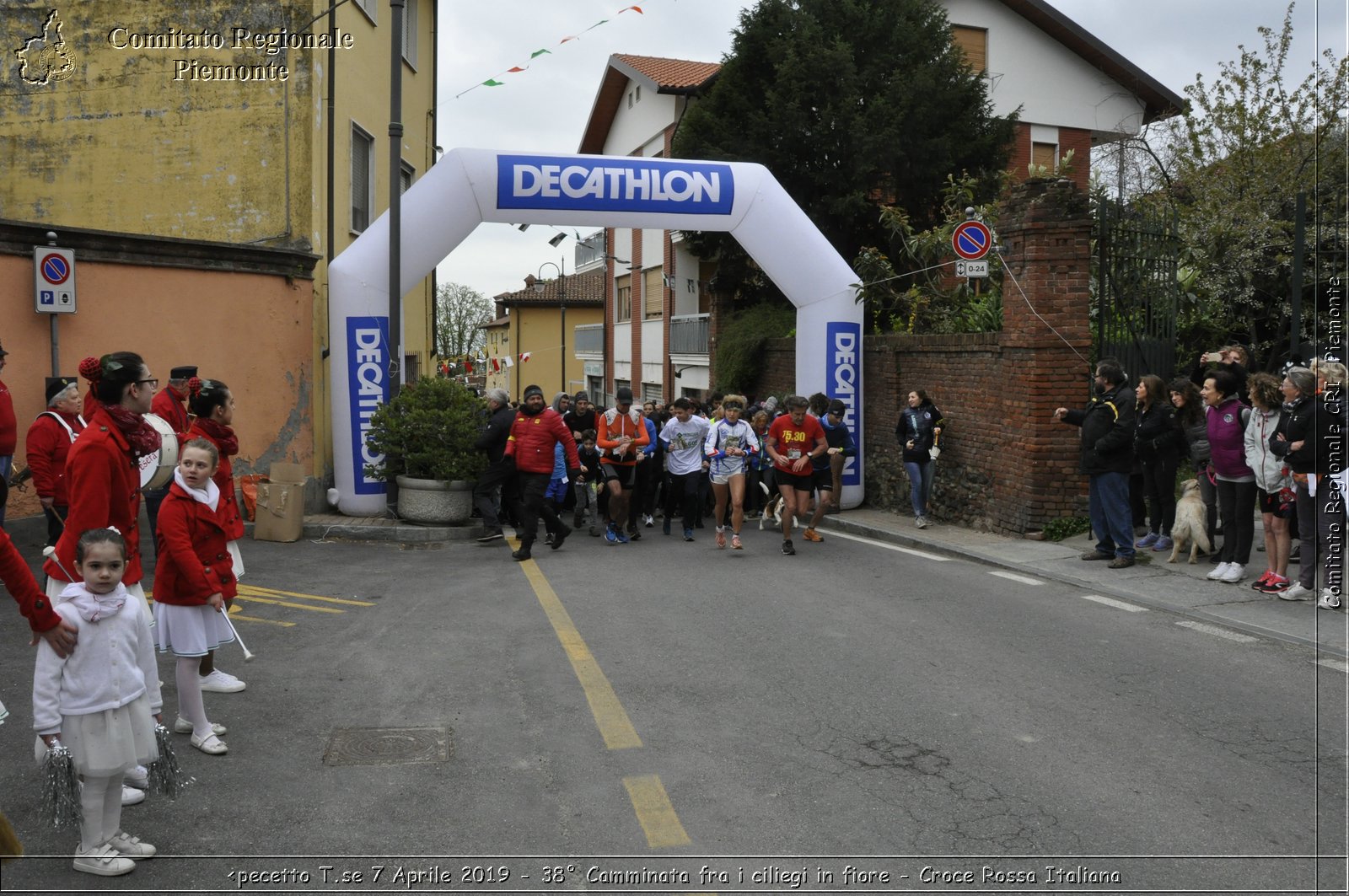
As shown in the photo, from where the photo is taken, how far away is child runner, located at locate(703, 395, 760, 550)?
12844mm

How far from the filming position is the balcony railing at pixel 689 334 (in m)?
30.2

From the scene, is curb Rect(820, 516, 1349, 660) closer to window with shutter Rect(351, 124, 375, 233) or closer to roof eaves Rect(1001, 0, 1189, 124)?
window with shutter Rect(351, 124, 375, 233)

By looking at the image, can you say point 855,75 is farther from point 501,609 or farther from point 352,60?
point 501,609

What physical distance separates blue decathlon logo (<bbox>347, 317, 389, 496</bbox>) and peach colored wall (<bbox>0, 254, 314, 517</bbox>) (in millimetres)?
911

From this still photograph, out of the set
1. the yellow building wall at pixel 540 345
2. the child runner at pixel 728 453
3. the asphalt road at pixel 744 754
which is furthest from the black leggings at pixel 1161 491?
the yellow building wall at pixel 540 345

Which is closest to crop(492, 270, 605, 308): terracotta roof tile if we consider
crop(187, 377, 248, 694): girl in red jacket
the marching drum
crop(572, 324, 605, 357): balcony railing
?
crop(572, 324, 605, 357): balcony railing

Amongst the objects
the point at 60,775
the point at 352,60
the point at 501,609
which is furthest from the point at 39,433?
the point at 352,60

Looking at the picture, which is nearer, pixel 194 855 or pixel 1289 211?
pixel 194 855

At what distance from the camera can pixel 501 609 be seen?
8953mm

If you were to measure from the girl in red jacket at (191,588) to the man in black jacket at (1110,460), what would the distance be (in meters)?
A: 8.03

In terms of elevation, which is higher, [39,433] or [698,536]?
[39,433]

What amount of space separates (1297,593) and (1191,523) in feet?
5.27

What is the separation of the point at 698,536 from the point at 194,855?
10.0 meters

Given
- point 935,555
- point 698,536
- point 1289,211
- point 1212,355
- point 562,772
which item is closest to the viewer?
point 562,772
